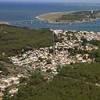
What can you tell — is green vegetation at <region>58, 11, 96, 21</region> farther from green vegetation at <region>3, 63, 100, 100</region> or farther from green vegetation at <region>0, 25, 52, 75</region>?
green vegetation at <region>3, 63, 100, 100</region>

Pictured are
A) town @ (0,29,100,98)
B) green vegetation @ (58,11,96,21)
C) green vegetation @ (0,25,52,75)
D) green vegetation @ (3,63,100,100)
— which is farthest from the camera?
green vegetation @ (58,11,96,21)

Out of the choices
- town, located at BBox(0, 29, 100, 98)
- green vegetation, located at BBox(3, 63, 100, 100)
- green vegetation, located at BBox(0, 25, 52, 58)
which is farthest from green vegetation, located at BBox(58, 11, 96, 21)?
green vegetation, located at BBox(3, 63, 100, 100)

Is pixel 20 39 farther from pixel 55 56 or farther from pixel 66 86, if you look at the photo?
pixel 66 86

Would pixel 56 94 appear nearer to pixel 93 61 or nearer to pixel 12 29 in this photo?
pixel 93 61

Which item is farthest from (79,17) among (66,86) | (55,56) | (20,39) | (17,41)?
(66,86)

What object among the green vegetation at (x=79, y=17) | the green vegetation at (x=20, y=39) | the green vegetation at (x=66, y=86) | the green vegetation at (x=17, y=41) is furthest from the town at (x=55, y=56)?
the green vegetation at (x=79, y=17)
